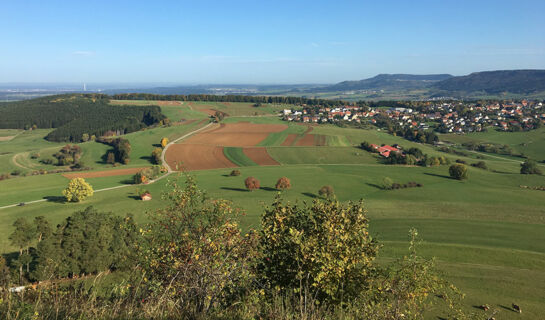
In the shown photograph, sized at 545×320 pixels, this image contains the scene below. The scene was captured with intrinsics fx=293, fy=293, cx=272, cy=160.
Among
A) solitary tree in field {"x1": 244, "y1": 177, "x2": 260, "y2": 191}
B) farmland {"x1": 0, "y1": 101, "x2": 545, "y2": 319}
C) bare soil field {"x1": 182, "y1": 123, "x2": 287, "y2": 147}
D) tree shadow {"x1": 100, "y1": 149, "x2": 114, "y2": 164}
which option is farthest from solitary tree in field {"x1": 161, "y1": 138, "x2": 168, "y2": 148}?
solitary tree in field {"x1": 244, "y1": 177, "x2": 260, "y2": 191}

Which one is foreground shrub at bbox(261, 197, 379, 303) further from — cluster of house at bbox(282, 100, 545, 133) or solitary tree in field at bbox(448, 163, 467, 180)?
cluster of house at bbox(282, 100, 545, 133)

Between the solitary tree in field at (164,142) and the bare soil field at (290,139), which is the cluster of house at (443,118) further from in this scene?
the solitary tree in field at (164,142)

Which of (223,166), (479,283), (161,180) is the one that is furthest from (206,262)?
(223,166)

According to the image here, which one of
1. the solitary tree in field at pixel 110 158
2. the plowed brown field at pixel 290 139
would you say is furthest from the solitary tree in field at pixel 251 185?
the solitary tree in field at pixel 110 158

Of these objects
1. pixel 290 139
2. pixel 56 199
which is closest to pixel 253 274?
pixel 56 199

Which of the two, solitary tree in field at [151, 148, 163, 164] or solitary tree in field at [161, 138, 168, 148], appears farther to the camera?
solitary tree in field at [161, 138, 168, 148]

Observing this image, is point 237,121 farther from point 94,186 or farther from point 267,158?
point 94,186
